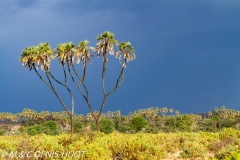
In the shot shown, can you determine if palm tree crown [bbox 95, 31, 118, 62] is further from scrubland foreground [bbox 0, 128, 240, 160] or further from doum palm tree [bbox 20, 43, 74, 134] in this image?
scrubland foreground [bbox 0, 128, 240, 160]

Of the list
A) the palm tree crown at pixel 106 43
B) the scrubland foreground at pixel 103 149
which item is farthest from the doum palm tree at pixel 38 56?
the scrubland foreground at pixel 103 149

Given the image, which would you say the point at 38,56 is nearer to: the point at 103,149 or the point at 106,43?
the point at 106,43

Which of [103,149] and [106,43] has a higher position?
[106,43]

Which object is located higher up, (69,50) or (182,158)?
(69,50)

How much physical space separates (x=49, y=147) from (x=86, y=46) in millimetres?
26729

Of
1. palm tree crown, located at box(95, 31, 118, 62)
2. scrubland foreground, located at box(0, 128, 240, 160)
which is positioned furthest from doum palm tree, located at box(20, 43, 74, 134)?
scrubland foreground, located at box(0, 128, 240, 160)

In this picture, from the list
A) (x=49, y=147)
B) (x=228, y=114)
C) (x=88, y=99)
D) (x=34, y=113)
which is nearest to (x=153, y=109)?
(x=228, y=114)

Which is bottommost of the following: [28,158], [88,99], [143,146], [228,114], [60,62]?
[28,158]

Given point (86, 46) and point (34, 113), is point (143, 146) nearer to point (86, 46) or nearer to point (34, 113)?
point (86, 46)

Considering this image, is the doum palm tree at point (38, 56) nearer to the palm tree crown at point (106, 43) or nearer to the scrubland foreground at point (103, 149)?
the palm tree crown at point (106, 43)

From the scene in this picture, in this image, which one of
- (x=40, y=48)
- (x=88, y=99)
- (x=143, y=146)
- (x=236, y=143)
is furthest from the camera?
(x=88, y=99)

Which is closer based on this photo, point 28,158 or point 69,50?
point 28,158

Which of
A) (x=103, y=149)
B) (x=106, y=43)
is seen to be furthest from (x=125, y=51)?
(x=103, y=149)

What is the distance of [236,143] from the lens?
17.5 metres
